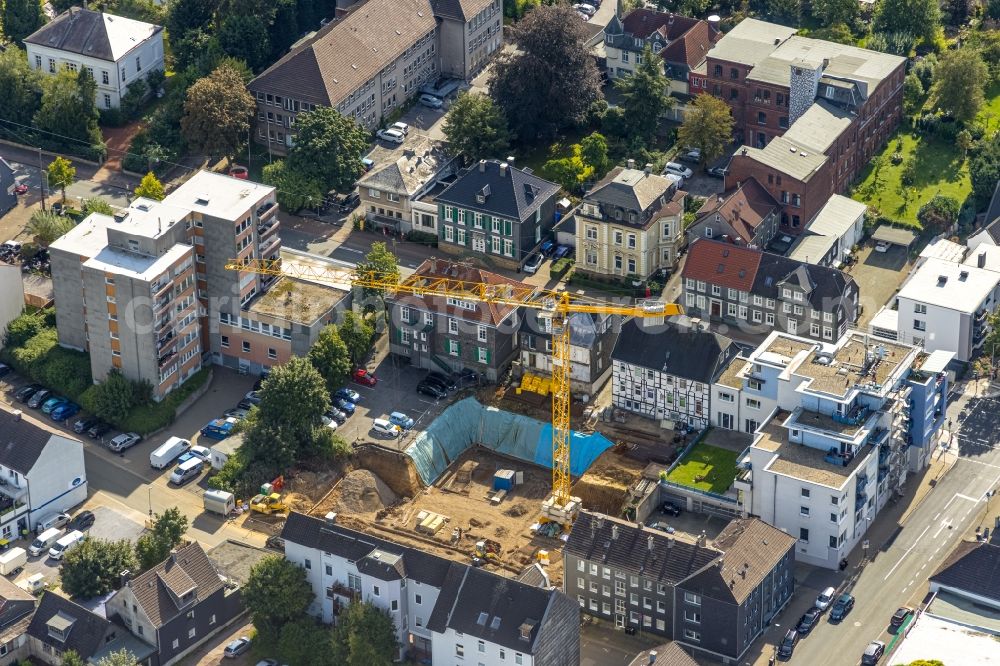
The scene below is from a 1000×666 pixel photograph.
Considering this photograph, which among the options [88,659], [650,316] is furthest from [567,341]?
[88,659]

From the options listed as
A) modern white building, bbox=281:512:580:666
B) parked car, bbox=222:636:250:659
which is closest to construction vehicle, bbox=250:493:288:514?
modern white building, bbox=281:512:580:666

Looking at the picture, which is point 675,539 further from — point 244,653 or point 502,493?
point 244,653

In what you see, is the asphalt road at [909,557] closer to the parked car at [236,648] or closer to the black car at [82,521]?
the parked car at [236,648]

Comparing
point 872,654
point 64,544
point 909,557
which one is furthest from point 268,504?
point 909,557

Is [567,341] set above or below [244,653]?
above

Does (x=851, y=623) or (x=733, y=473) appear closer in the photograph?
(x=851, y=623)

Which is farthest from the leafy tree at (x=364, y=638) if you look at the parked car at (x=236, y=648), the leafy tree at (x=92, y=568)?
the leafy tree at (x=92, y=568)
